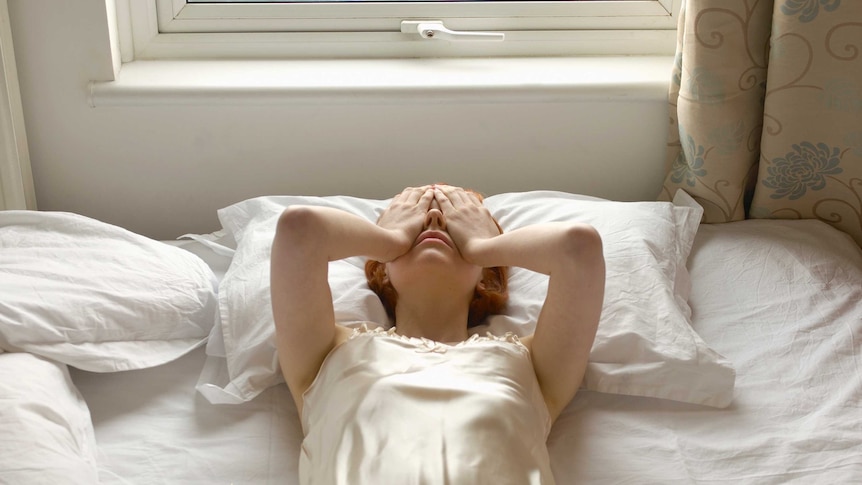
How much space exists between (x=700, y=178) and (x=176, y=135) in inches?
40.6

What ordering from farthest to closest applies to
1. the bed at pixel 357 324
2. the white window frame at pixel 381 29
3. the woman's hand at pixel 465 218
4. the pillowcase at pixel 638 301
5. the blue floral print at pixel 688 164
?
the white window frame at pixel 381 29, the blue floral print at pixel 688 164, the woman's hand at pixel 465 218, the pillowcase at pixel 638 301, the bed at pixel 357 324

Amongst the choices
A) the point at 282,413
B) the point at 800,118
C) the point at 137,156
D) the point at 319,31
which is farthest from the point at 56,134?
the point at 800,118

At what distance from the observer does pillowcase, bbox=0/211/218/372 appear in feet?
4.28

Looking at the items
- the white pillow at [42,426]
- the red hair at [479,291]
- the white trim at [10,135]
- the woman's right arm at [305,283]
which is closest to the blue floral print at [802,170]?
the red hair at [479,291]

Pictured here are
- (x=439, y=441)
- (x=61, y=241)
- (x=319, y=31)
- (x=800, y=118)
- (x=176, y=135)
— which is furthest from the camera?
(x=319, y=31)

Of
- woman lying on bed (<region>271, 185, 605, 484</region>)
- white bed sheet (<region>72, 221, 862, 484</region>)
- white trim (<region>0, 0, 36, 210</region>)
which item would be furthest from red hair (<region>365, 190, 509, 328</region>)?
white trim (<region>0, 0, 36, 210</region>)

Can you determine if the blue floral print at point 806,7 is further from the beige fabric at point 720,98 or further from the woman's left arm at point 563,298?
the woman's left arm at point 563,298

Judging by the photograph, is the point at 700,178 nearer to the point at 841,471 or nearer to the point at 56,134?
the point at 841,471

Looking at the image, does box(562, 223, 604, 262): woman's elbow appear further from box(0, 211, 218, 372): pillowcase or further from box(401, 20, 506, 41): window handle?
box(401, 20, 506, 41): window handle

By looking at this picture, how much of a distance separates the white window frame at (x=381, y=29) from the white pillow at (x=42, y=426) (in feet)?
2.94

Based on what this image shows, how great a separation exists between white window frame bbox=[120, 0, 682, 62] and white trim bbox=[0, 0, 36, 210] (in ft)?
0.87

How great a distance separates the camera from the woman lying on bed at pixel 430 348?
1.15 metres

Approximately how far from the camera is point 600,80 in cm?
187

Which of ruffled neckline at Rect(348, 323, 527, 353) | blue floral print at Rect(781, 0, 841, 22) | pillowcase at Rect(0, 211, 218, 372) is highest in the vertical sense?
blue floral print at Rect(781, 0, 841, 22)
